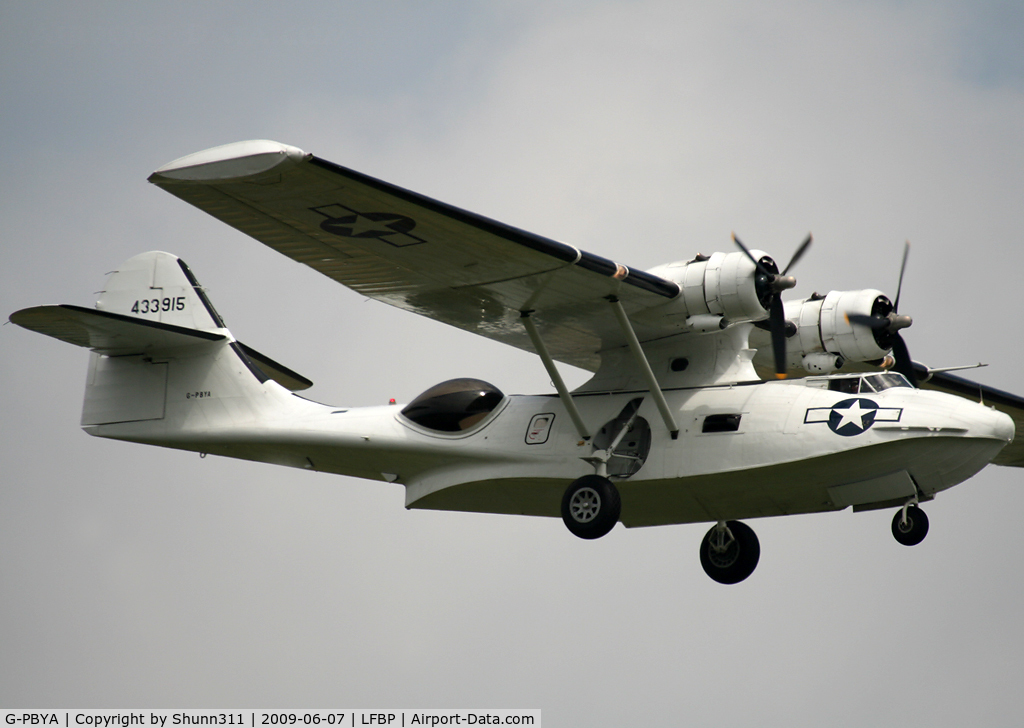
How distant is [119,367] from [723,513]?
7993mm

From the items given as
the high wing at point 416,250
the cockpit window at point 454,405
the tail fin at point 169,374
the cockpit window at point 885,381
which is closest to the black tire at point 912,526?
the cockpit window at point 885,381

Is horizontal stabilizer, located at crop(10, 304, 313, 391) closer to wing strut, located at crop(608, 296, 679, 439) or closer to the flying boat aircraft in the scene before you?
the flying boat aircraft

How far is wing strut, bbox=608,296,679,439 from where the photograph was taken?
13586 mm

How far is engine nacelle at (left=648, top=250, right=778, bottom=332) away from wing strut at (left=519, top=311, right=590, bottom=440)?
1.39m

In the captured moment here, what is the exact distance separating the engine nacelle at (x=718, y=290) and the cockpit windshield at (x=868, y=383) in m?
1.17

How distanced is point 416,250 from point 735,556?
18.8 feet

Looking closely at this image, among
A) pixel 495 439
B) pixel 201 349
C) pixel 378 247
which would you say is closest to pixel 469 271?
pixel 378 247

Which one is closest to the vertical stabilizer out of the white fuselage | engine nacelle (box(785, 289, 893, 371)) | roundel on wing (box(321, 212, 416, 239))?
the white fuselage

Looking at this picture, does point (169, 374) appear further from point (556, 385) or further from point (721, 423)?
point (721, 423)

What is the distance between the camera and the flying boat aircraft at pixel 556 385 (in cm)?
1244

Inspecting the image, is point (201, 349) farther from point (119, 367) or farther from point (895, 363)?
point (895, 363)

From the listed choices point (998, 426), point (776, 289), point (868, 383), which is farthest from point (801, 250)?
point (998, 426)

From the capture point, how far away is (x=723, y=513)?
14148 millimetres

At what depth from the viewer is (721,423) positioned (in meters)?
13.5
